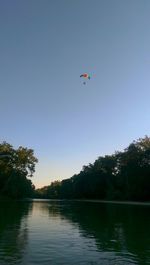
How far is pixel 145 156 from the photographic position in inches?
4500

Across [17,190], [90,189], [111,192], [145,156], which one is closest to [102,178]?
[90,189]

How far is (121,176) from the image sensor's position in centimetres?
13225

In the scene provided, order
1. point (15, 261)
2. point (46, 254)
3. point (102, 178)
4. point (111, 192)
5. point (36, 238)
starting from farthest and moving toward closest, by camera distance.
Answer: point (102, 178) < point (111, 192) < point (36, 238) < point (46, 254) < point (15, 261)

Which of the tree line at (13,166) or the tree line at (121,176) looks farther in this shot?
the tree line at (13,166)

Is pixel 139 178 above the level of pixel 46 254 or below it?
above

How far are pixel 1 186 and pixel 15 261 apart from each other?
5206 inches

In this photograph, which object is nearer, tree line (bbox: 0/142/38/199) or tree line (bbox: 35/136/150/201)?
tree line (bbox: 35/136/150/201)

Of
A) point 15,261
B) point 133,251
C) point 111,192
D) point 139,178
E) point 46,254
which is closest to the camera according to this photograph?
point 15,261

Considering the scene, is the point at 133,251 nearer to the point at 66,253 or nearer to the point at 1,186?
the point at 66,253

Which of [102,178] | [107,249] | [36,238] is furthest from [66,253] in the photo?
[102,178]

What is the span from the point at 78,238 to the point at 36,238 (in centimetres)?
302

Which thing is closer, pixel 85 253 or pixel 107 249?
pixel 85 253

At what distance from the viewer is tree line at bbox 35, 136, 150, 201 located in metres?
113

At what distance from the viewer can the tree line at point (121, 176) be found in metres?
113
